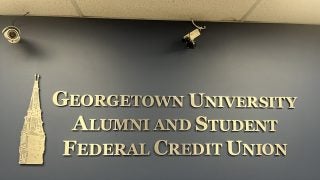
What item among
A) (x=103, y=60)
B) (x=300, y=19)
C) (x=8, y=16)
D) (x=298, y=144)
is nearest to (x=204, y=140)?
(x=298, y=144)

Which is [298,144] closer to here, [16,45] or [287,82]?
[287,82]

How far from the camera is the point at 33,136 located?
9.44ft

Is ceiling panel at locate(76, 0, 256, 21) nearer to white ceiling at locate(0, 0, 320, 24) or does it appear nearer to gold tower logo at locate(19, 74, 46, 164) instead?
white ceiling at locate(0, 0, 320, 24)

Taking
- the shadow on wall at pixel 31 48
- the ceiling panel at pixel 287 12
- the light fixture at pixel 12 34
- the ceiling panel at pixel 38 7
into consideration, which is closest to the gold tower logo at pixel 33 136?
the shadow on wall at pixel 31 48

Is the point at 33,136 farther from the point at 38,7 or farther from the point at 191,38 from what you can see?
the point at 191,38

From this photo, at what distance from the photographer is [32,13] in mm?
3008

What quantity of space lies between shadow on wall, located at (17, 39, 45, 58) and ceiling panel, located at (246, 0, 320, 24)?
5.81ft

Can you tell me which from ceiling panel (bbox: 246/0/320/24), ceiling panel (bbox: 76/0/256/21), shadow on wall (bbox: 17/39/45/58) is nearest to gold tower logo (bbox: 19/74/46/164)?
shadow on wall (bbox: 17/39/45/58)

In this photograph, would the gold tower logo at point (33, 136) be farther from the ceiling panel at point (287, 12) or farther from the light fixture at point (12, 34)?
the ceiling panel at point (287, 12)

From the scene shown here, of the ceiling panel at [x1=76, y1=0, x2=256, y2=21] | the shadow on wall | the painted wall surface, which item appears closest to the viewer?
the ceiling panel at [x1=76, y1=0, x2=256, y2=21]

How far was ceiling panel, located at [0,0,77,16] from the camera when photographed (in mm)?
2805

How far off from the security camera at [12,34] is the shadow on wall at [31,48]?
86 millimetres

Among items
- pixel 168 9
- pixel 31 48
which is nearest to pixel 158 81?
pixel 168 9

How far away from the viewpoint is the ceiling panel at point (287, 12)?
2.79 meters
